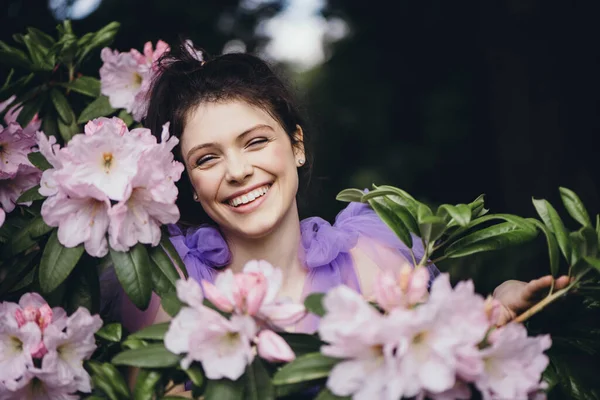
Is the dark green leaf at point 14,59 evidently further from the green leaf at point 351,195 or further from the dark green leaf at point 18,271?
the green leaf at point 351,195

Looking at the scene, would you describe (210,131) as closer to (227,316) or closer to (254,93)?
(254,93)

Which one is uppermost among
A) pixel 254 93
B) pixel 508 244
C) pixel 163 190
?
pixel 254 93

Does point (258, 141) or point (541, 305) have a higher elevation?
point (258, 141)

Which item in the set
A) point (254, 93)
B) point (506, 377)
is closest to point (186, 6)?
point (254, 93)

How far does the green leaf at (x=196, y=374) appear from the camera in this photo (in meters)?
1.18

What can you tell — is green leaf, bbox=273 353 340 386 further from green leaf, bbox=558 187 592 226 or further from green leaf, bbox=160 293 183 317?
green leaf, bbox=558 187 592 226

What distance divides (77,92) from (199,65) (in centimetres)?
48

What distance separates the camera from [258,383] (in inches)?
47.5

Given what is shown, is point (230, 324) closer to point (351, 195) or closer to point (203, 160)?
point (351, 195)

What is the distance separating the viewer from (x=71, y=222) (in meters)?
1.44

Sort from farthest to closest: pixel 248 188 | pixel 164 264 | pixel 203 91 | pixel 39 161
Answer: pixel 203 91 → pixel 248 188 → pixel 39 161 → pixel 164 264

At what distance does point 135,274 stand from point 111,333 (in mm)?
146

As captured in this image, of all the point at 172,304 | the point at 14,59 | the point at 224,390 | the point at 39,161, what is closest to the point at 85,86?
the point at 14,59

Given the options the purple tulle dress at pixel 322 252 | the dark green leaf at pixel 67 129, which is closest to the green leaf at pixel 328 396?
the purple tulle dress at pixel 322 252
